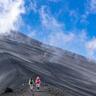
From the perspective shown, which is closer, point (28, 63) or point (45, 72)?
point (45, 72)

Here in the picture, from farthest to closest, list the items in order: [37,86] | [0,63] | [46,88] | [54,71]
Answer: [54,71] < [0,63] < [46,88] < [37,86]

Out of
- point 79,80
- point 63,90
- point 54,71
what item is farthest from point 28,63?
point 63,90

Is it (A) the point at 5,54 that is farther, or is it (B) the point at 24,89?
(A) the point at 5,54

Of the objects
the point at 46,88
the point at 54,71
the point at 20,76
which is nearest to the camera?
the point at 46,88

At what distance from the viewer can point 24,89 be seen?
46.0 meters

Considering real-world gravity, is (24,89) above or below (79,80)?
below

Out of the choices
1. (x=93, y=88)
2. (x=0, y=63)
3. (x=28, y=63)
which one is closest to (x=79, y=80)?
(x=93, y=88)

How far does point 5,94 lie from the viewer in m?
45.2

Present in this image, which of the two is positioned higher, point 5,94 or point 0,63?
point 0,63

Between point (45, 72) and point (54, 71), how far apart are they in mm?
4528

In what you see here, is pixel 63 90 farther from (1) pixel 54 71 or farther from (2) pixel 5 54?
(2) pixel 5 54

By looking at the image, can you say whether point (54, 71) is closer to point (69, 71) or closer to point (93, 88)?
point (69, 71)

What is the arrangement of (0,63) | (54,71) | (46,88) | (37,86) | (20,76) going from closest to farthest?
(37,86) → (46,88) → (20,76) → (0,63) → (54,71)

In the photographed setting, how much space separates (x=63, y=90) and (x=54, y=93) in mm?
5315
